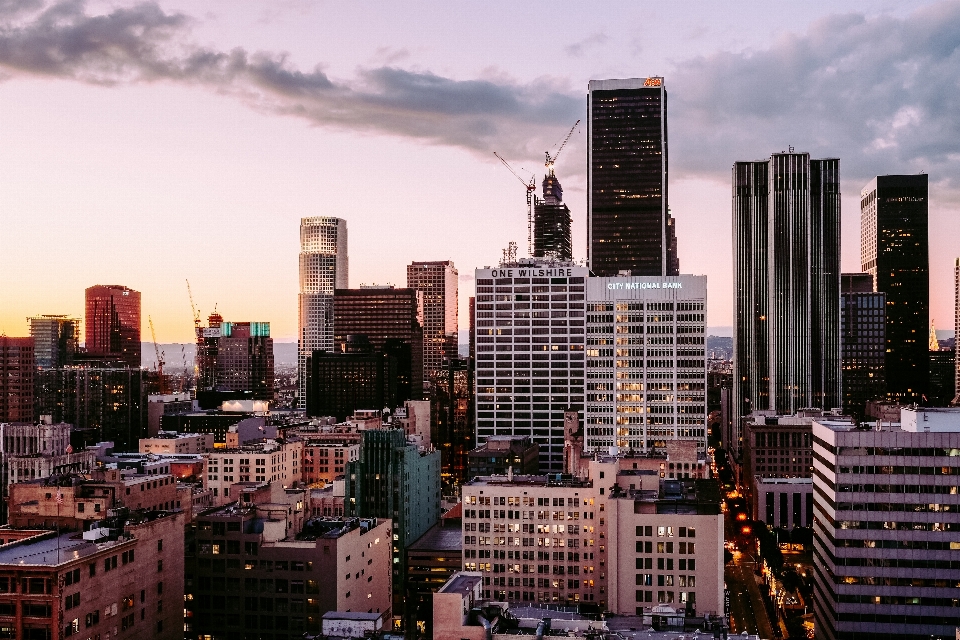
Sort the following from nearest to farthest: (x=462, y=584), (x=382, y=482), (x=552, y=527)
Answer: (x=462, y=584), (x=552, y=527), (x=382, y=482)

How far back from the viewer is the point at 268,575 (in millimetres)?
109625

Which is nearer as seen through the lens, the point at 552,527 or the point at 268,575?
the point at 268,575

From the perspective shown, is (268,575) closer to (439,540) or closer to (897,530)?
(439,540)

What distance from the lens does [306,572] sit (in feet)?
355

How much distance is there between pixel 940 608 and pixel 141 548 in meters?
104

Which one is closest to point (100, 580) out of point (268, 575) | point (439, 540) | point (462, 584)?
point (268, 575)

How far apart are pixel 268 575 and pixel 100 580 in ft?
98.3

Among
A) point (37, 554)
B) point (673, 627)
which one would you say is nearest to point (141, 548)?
point (37, 554)

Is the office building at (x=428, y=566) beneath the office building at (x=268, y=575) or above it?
beneath

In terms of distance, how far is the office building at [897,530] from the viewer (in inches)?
4742

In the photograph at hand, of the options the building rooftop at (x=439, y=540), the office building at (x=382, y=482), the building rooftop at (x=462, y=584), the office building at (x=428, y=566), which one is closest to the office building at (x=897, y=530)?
the office building at (x=428, y=566)

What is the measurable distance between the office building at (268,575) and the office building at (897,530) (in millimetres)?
66758

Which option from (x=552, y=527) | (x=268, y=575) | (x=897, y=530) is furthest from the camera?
(x=552, y=527)

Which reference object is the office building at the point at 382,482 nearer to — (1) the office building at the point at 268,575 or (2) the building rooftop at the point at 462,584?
(1) the office building at the point at 268,575
